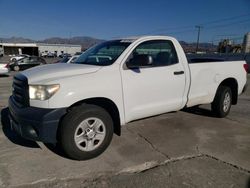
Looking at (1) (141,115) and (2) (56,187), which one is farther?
(1) (141,115)

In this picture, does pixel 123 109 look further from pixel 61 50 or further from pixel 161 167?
pixel 61 50

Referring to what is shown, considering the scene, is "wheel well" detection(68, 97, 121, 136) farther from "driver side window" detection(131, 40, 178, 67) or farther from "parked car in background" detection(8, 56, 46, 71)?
"parked car in background" detection(8, 56, 46, 71)

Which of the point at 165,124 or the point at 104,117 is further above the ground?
the point at 104,117

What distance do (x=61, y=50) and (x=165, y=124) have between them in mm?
88485

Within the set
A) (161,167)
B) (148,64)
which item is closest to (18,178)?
(161,167)

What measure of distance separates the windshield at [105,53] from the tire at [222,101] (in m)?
2.72

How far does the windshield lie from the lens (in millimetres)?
4221

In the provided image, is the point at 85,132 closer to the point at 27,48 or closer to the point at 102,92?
the point at 102,92

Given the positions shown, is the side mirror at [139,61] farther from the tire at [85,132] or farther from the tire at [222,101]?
the tire at [222,101]

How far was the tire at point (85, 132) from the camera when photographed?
349cm

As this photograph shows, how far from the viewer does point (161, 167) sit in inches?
141

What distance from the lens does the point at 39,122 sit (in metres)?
3.34

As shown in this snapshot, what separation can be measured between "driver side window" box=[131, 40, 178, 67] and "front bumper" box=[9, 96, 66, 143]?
76.0 inches

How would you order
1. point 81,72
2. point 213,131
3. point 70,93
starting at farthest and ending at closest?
point 213,131, point 81,72, point 70,93
